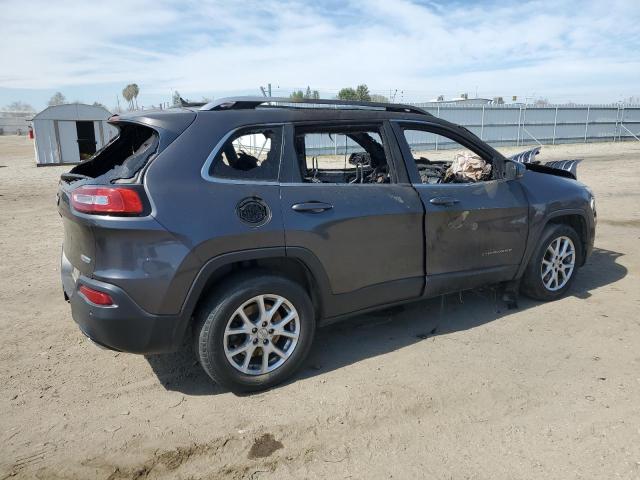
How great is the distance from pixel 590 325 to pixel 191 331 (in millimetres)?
3309

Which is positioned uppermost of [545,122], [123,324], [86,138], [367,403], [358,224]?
[545,122]

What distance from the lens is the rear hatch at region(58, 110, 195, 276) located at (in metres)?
2.76

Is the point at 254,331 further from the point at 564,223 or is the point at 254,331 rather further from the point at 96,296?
the point at 564,223

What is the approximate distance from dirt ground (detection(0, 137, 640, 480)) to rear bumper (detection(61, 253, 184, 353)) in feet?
1.50

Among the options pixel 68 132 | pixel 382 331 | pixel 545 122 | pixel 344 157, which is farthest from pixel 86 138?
pixel 545 122

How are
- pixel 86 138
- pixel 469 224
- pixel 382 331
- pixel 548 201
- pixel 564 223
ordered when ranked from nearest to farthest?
pixel 469 224, pixel 382 331, pixel 548 201, pixel 564 223, pixel 86 138

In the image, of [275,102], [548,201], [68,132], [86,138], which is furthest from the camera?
[86,138]

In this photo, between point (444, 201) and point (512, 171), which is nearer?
point (444, 201)

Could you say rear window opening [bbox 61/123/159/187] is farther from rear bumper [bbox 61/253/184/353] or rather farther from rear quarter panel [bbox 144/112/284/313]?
rear bumper [bbox 61/253/184/353]

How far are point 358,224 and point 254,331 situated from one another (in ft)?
3.33

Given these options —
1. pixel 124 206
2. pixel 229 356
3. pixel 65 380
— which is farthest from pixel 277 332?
pixel 65 380

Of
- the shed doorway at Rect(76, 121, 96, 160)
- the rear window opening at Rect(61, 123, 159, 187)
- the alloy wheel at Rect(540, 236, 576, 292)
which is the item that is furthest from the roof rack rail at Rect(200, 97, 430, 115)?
the shed doorway at Rect(76, 121, 96, 160)

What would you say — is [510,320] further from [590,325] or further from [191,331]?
[191,331]

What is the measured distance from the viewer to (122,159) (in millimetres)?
3684
